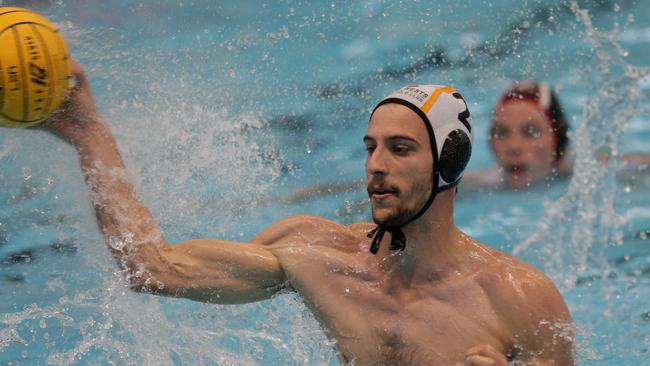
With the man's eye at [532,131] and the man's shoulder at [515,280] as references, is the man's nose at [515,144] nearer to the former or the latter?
the man's eye at [532,131]

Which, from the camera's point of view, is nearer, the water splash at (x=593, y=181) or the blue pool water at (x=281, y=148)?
the blue pool water at (x=281, y=148)

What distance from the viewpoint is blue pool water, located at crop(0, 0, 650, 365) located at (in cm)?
390

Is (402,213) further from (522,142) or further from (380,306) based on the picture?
(522,142)

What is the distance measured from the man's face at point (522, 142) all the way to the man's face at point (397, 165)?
11.2 feet

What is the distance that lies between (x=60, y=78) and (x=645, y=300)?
4116 mm

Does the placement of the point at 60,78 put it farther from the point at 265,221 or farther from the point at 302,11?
the point at 302,11

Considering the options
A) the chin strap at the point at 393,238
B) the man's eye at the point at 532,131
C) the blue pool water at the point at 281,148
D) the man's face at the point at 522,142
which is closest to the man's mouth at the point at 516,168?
the man's face at the point at 522,142

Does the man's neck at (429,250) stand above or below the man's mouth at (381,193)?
below

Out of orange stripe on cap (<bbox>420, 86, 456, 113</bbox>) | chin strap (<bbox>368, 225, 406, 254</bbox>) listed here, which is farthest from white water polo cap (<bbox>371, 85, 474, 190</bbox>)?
chin strap (<bbox>368, 225, 406, 254</bbox>)

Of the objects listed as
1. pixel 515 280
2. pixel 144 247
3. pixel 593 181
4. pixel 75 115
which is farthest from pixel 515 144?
pixel 75 115

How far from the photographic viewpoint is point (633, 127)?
6.50 meters

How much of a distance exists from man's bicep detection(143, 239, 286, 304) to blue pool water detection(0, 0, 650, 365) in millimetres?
267

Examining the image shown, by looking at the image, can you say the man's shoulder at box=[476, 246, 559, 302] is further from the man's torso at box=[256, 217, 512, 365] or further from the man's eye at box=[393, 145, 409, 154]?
the man's eye at box=[393, 145, 409, 154]

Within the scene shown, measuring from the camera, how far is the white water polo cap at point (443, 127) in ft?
9.37
